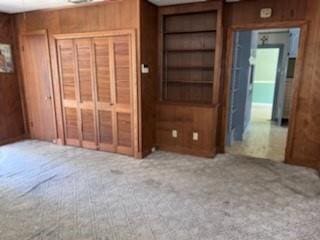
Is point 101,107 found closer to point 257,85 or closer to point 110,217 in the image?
point 110,217

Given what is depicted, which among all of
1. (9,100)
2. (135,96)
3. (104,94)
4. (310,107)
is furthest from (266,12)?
(9,100)

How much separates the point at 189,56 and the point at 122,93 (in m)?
1.39

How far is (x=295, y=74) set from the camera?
3518mm

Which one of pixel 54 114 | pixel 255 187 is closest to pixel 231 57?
pixel 255 187

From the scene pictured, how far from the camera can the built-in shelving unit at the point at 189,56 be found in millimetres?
4051

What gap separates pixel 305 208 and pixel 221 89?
2097 mm

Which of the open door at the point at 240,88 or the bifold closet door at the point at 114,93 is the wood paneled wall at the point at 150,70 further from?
the open door at the point at 240,88

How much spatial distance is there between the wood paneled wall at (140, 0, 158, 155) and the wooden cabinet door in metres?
1.87

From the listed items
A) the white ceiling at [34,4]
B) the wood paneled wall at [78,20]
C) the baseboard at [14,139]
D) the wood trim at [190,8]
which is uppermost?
the white ceiling at [34,4]

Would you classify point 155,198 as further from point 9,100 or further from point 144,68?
point 9,100

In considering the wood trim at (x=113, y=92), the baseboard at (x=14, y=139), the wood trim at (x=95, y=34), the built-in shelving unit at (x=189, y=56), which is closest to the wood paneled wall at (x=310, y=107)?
the built-in shelving unit at (x=189, y=56)

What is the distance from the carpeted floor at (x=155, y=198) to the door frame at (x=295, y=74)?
1.37 ft

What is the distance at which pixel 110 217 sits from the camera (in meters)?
2.40

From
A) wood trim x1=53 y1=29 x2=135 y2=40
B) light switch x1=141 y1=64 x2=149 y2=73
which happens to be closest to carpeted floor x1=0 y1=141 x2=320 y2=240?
light switch x1=141 y1=64 x2=149 y2=73
